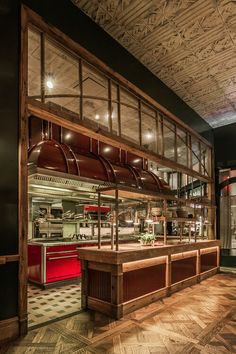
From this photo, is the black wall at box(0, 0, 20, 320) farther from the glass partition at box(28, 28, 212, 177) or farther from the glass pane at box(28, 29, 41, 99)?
the glass pane at box(28, 29, 41, 99)

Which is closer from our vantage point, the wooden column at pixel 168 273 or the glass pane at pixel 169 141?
the wooden column at pixel 168 273

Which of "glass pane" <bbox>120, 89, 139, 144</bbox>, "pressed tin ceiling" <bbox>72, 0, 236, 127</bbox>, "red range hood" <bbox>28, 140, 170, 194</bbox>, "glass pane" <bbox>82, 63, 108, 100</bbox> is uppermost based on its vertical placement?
"pressed tin ceiling" <bbox>72, 0, 236, 127</bbox>

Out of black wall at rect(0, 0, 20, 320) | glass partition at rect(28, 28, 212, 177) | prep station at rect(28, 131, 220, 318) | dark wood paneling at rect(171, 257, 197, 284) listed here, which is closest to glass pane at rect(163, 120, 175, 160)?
glass partition at rect(28, 28, 212, 177)

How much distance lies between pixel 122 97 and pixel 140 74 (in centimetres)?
72

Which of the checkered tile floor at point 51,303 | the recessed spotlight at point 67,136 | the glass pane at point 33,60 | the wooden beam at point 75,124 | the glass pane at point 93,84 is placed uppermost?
the glass pane at point 33,60

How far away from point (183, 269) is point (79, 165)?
10.1 ft

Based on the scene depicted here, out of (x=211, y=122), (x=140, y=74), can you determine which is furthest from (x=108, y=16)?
(x=211, y=122)

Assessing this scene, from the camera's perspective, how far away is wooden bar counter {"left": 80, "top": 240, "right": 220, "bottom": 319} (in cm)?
394

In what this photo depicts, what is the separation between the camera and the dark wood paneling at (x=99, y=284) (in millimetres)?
4062

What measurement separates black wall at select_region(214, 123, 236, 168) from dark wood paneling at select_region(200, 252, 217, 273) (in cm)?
291

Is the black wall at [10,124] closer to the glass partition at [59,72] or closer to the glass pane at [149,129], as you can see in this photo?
the glass partition at [59,72]

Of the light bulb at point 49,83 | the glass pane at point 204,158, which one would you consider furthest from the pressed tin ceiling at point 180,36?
the glass pane at point 204,158

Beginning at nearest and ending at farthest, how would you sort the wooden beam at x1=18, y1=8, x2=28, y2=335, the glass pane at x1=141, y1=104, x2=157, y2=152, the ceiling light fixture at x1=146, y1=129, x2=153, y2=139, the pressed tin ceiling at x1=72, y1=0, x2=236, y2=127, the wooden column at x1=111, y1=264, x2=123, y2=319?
A: 1. the wooden beam at x1=18, y1=8, x2=28, y2=335
2. the wooden column at x1=111, y1=264, x2=123, y2=319
3. the pressed tin ceiling at x1=72, y1=0, x2=236, y2=127
4. the glass pane at x1=141, y1=104, x2=157, y2=152
5. the ceiling light fixture at x1=146, y1=129, x2=153, y2=139

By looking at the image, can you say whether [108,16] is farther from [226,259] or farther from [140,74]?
[226,259]
